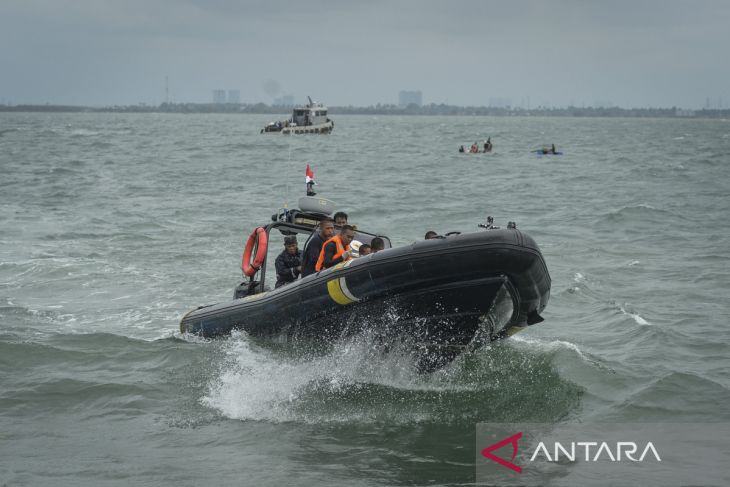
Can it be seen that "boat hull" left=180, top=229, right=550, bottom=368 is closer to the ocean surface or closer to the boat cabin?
the ocean surface

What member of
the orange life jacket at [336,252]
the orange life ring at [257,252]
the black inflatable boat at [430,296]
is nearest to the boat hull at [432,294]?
the black inflatable boat at [430,296]

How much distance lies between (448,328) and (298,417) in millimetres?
1753

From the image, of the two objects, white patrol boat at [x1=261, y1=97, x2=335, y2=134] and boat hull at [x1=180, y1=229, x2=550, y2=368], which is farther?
white patrol boat at [x1=261, y1=97, x2=335, y2=134]

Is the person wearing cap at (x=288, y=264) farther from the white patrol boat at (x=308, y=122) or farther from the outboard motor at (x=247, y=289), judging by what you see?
the white patrol boat at (x=308, y=122)

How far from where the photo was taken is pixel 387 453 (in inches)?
317

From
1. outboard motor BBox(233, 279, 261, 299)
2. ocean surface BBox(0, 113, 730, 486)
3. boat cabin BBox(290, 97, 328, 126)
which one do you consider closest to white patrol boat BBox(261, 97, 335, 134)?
boat cabin BBox(290, 97, 328, 126)

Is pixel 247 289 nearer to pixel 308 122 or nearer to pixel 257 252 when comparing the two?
pixel 257 252

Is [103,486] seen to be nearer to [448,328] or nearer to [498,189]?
[448,328]

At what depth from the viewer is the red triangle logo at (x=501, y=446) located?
7.79 metres

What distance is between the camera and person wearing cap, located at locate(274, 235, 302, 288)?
11.1 meters

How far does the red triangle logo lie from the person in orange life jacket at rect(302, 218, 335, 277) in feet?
10.1

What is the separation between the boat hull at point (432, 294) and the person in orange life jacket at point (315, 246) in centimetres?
51

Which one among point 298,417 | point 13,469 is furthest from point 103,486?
point 298,417

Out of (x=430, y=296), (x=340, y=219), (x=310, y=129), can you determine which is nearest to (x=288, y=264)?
(x=340, y=219)
